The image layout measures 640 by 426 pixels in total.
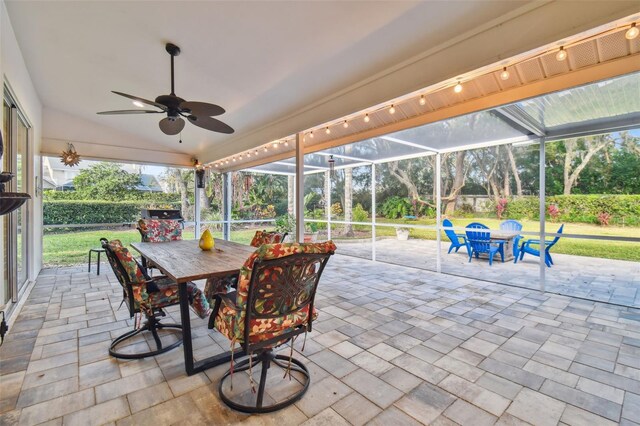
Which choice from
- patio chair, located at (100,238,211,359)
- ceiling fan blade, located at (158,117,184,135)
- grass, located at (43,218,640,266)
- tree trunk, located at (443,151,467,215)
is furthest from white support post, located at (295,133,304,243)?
tree trunk, located at (443,151,467,215)

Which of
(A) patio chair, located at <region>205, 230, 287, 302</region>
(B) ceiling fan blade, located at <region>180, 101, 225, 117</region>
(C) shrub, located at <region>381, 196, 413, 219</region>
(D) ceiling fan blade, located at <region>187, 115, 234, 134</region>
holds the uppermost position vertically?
(B) ceiling fan blade, located at <region>180, 101, 225, 117</region>

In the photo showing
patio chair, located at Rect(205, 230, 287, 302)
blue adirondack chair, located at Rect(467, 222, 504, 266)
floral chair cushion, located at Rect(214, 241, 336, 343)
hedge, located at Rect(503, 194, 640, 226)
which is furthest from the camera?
→ blue adirondack chair, located at Rect(467, 222, 504, 266)

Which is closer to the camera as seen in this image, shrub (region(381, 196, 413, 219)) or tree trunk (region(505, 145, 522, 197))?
tree trunk (region(505, 145, 522, 197))

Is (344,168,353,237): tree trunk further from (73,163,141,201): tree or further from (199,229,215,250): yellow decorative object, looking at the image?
(199,229,215,250): yellow decorative object

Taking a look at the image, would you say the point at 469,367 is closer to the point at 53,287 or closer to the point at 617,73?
the point at 617,73

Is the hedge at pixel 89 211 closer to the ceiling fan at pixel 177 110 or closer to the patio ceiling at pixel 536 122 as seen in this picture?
the ceiling fan at pixel 177 110

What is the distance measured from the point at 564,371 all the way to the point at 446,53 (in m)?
2.71

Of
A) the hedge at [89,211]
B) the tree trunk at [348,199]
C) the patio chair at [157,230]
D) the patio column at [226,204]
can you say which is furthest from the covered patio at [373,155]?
A: the tree trunk at [348,199]

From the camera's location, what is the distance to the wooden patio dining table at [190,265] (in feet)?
6.97

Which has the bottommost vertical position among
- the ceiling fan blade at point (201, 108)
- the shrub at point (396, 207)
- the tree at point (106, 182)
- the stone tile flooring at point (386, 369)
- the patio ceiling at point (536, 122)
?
the stone tile flooring at point (386, 369)

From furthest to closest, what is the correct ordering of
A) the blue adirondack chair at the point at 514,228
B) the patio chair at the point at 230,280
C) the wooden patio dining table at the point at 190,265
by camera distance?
the blue adirondack chair at the point at 514,228, the patio chair at the point at 230,280, the wooden patio dining table at the point at 190,265

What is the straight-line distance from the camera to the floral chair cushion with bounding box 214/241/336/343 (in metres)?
1.55

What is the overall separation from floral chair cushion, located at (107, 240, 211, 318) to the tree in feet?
17.5

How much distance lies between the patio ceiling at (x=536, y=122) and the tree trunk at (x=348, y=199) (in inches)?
158
